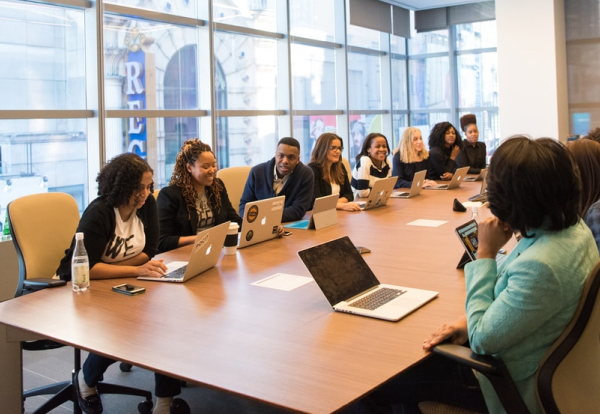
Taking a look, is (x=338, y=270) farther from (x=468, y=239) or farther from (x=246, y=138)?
(x=246, y=138)

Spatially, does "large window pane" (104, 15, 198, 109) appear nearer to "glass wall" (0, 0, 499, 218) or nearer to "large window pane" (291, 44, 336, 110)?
"glass wall" (0, 0, 499, 218)

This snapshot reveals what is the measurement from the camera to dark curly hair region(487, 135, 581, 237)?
157cm

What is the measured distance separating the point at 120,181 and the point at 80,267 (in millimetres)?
463

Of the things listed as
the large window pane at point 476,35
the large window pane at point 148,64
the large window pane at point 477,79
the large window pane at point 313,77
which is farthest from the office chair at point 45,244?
the large window pane at point 476,35

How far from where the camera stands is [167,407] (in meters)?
2.57

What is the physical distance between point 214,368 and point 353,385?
383 millimetres

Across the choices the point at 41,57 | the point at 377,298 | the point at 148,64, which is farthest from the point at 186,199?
the point at 148,64

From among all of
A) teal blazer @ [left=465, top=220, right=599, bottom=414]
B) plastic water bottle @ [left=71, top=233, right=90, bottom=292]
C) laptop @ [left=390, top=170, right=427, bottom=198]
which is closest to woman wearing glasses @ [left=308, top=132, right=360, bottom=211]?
laptop @ [left=390, top=170, right=427, bottom=198]

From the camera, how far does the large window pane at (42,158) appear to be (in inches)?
189

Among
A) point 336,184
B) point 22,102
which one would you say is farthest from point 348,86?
point 22,102

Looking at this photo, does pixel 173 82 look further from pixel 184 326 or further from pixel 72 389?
pixel 184 326

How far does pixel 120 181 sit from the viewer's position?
282 cm

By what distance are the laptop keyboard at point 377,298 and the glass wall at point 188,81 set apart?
137 inches

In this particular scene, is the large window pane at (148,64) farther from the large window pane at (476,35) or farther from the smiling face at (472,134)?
the large window pane at (476,35)
